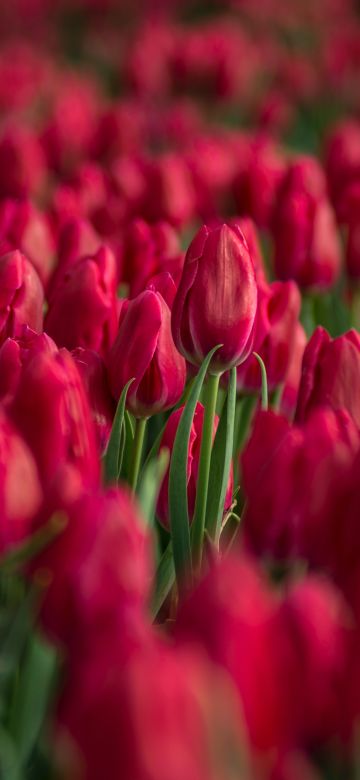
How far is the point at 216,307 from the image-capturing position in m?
0.63

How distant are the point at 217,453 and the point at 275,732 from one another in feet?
0.93

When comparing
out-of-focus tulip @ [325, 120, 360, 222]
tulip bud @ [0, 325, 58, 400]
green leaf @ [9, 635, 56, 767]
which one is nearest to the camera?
green leaf @ [9, 635, 56, 767]

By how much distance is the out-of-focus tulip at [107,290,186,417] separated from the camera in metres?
0.65

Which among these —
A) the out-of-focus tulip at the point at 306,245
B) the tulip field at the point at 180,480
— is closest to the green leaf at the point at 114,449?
the tulip field at the point at 180,480

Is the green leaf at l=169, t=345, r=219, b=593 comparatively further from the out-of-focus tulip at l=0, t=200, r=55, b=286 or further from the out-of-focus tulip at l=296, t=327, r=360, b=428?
the out-of-focus tulip at l=0, t=200, r=55, b=286

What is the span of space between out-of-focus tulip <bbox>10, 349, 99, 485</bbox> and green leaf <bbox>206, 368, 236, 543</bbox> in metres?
0.11

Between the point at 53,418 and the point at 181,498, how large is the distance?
107 millimetres

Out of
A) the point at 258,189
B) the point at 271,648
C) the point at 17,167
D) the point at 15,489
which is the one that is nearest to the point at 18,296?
the point at 15,489

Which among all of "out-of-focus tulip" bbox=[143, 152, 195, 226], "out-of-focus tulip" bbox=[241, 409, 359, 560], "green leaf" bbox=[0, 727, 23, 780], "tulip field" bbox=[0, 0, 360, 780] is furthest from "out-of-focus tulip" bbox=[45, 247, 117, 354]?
"out-of-focus tulip" bbox=[143, 152, 195, 226]

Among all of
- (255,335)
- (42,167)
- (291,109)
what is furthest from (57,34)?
(255,335)

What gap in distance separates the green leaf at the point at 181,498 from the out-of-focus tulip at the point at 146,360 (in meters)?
0.05

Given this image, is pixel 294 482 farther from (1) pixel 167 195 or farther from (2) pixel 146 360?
(1) pixel 167 195

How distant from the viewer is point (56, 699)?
425 mm

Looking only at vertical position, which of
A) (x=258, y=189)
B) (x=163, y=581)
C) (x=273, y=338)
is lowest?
(x=163, y=581)
